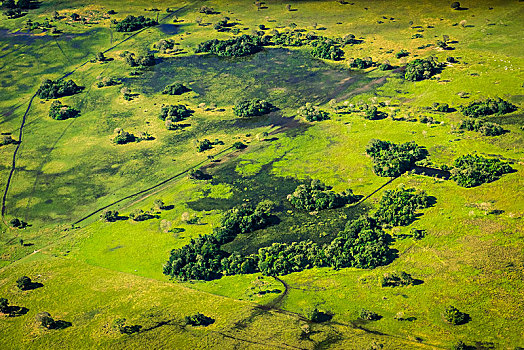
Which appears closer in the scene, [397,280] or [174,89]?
[397,280]

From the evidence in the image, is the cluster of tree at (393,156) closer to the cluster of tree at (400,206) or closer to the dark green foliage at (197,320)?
the cluster of tree at (400,206)

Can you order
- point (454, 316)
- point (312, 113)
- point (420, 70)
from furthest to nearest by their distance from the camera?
point (420, 70), point (312, 113), point (454, 316)

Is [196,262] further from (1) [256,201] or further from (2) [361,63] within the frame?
(2) [361,63]

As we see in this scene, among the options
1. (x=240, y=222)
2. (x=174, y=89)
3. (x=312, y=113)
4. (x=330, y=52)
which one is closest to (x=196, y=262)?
(x=240, y=222)

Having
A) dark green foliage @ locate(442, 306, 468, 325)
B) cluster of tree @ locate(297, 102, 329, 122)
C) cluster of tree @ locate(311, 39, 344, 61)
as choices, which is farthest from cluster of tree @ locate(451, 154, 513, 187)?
cluster of tree @ locate(311, 39, 344, 61)

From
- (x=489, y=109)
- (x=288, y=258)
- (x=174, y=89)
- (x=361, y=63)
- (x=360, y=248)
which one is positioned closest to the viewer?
(x=360, y=248)

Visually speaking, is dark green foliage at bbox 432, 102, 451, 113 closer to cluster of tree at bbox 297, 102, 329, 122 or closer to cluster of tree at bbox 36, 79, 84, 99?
cluster of tree at bbox 297, 102, 329, 122

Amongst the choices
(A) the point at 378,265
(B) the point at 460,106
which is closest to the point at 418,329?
(A) the point at 378,265

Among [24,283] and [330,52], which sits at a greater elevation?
[330,52]
